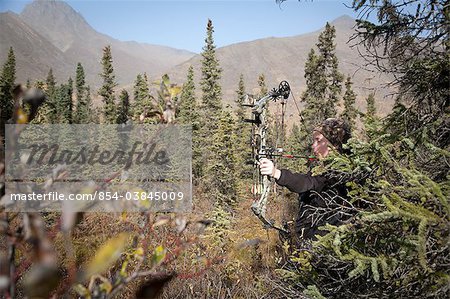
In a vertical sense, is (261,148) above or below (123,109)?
below

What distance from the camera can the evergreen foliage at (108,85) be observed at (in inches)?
1273

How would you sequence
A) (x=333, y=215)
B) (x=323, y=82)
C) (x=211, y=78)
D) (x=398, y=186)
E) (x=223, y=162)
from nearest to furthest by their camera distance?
(x=398, y=186) → (x=333, y=215) → (x=223, y=162) → (x=323, y=82) → (x=211, y=78)

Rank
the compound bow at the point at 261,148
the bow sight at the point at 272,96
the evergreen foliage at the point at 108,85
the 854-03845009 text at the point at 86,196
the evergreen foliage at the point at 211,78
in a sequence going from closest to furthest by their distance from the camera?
the 854-03845009 text at the point at 86,196
the compound bow at the point at 261,148
the bow sight at the point at 272,96
the evergreen foliage at the point at 211,78
the evergreen foliage at the point at 108,85

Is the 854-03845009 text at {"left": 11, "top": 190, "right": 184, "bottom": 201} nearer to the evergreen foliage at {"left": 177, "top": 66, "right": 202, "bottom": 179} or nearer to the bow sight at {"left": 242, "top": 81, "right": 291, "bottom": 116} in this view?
the bow sight at {"left": 242, "top": 81, "right": 291, "bottom": 116}

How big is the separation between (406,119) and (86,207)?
2805 millimetres

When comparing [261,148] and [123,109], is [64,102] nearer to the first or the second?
[123,109]

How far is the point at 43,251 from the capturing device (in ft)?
1.41

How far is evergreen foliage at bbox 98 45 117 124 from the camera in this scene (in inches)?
1273

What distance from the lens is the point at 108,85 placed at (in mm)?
33094

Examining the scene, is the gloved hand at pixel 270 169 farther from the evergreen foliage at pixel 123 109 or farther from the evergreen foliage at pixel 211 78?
the evergreen foliage at pixel 123 109

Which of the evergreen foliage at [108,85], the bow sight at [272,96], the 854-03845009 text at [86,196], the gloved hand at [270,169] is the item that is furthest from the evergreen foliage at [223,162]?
the evergreen foliage at [108,85]

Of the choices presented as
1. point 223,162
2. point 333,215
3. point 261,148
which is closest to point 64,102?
point 223,162

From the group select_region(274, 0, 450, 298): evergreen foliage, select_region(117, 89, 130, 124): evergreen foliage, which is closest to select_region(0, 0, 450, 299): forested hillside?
select_region(274, 0, 450, 298): evergreen foliage

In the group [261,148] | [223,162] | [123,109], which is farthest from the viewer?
[123,109]
